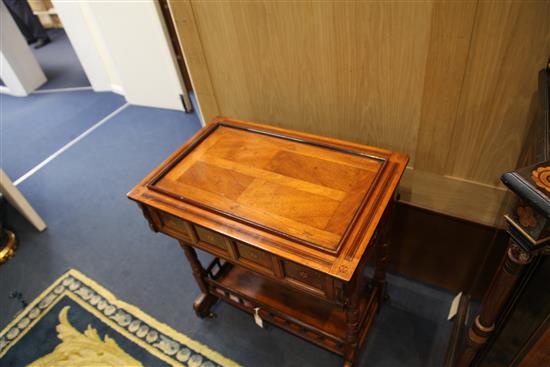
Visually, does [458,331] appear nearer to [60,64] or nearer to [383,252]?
[383,252]

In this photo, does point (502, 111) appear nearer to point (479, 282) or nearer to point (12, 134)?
point (479, 282)

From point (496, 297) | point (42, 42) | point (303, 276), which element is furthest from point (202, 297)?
point (42, 42)

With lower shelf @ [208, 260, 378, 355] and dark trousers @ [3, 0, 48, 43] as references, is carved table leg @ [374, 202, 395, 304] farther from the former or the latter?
dark trousers @ [3, 0, 48, 43]

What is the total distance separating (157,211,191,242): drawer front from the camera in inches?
46.2

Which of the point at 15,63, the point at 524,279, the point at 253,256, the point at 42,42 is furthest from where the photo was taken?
the point at 42,42

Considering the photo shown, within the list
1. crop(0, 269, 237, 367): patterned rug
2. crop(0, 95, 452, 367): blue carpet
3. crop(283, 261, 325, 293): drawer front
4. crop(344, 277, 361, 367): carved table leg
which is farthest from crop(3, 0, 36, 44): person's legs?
crop(344, 277, 361, 367): carved table leg

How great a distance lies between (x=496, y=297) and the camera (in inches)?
32.2

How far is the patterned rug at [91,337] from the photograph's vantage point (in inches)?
59.8

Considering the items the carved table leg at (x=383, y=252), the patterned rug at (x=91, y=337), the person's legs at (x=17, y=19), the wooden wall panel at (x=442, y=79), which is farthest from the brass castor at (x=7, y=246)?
the person's legs at (x=17, y=19)

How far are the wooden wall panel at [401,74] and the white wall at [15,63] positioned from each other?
307 cm

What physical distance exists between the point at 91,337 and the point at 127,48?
2.18m

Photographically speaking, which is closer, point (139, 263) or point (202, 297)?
point (202, 297)

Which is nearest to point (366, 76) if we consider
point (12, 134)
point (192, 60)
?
point (192, 60)

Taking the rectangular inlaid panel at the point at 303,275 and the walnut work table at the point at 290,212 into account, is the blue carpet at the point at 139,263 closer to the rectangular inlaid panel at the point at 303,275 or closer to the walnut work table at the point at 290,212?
the walnut work table at the point at 290,212
